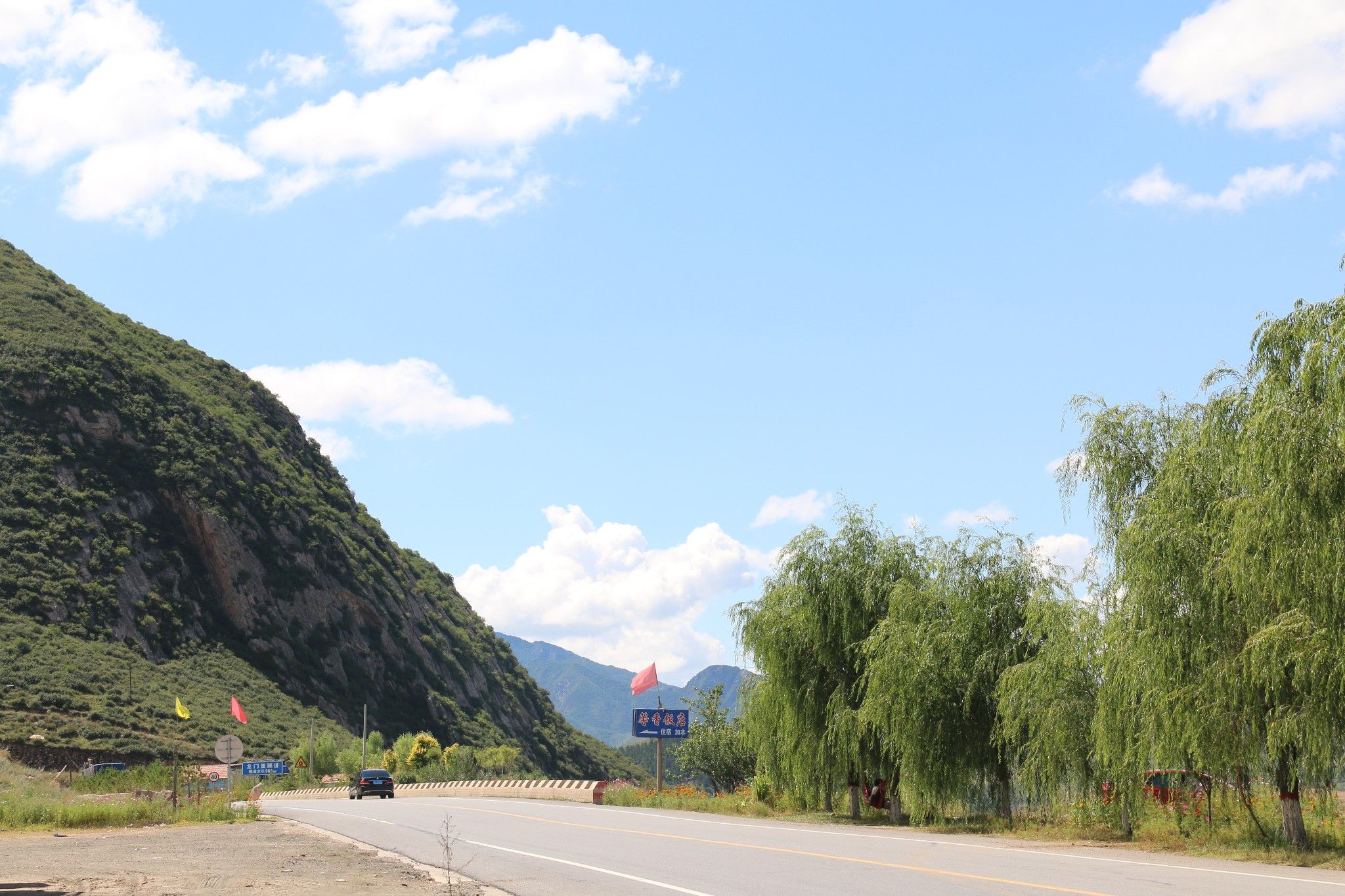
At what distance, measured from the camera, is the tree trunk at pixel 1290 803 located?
1784 cm

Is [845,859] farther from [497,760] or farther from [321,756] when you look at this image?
[321,756]

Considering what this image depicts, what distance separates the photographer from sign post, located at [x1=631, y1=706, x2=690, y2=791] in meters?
39.4

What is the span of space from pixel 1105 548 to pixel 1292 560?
5.50 meters

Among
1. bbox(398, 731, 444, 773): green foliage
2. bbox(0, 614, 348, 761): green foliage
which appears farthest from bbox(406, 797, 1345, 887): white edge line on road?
bbox(398, 731, 444, 773): green foliage

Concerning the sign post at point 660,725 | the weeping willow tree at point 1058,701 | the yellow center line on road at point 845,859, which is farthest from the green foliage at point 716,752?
the weeping willow tree at point 1058,701

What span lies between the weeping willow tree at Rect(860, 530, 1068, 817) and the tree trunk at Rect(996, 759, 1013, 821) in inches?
0.8

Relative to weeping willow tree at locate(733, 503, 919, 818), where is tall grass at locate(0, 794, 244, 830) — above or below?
below

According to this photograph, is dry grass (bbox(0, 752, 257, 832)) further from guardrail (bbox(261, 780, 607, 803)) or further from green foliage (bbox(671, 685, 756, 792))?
green foliage (bbox(671, 685, 756, 792))

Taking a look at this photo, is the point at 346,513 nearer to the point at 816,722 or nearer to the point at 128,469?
the point at 128,469

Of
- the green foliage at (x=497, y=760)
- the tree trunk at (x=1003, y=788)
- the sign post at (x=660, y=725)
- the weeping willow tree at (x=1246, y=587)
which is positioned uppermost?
the weeping willow tree at (x=1246, y=587)

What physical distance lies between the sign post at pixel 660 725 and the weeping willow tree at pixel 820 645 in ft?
31.2

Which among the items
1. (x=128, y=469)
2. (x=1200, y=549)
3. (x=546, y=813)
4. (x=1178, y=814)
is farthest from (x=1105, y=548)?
(x=128, y=469)

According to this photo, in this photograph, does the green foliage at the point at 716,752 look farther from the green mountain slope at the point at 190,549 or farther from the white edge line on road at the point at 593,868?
the green mountain slope at the point at 190,549

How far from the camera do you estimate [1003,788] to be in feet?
82.8
